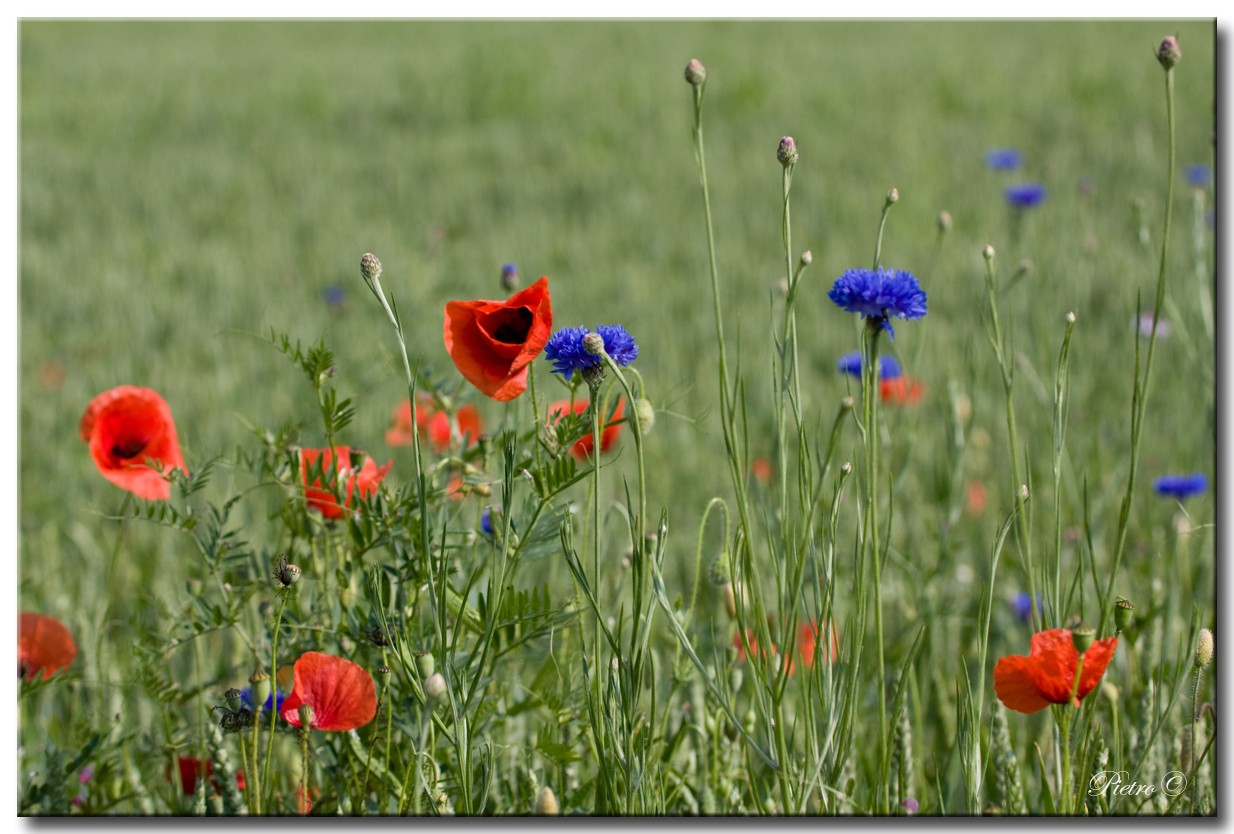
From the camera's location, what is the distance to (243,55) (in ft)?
13.6

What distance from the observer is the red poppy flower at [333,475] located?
840 mm

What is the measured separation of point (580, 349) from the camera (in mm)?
703

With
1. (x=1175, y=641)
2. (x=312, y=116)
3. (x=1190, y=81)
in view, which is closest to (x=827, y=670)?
(x=1175, y=641)

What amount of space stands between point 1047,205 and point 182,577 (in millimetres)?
2416

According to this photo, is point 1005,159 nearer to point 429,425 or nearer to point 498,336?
point 429,425

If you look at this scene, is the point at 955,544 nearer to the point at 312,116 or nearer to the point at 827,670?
the point at 827,670

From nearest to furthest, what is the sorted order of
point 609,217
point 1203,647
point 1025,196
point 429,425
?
point 1203,647 < point 429,425 < point 1025,196 < point 609,217

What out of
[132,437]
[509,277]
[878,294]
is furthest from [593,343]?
[132,437]

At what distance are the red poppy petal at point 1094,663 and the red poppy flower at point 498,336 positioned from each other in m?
0.41

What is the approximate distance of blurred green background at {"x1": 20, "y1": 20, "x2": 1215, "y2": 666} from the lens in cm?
197

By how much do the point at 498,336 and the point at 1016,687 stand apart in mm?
432

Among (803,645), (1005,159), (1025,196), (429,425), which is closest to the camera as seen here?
(803,645)

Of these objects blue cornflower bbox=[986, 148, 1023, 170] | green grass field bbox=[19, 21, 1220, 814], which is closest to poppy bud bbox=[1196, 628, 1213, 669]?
green grass field bbox=[19, 21, 1220, 814]
